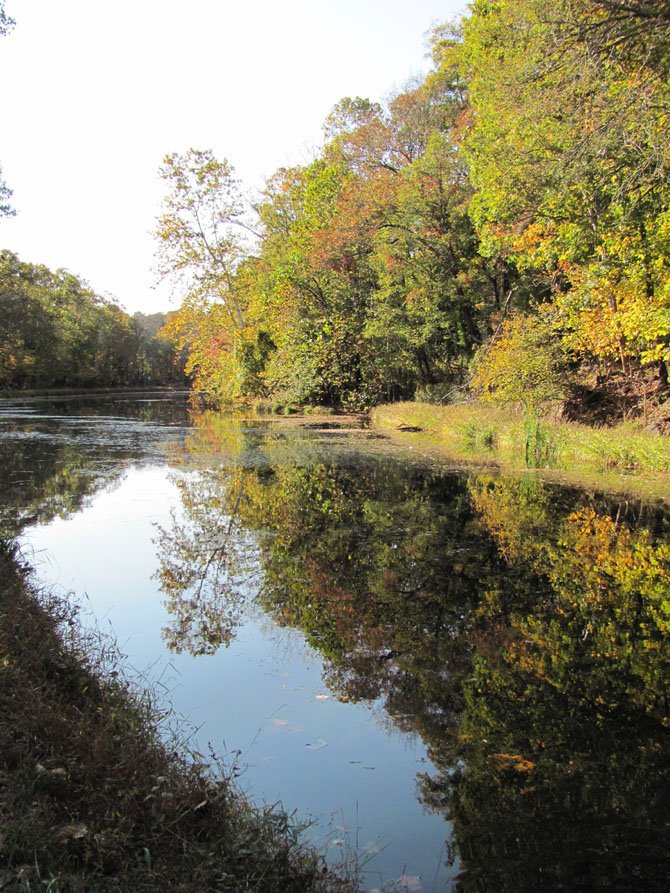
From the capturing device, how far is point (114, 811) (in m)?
2.75

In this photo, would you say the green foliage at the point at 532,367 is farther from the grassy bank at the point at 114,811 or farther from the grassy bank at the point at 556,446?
the grassy bank at the point at 114,811

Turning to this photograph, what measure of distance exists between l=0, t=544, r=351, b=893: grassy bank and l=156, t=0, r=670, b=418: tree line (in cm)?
930

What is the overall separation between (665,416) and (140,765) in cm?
1551

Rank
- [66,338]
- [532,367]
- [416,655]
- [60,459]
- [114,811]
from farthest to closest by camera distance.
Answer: [66,338], [532,367], [60,459], [416,655], [114,811]

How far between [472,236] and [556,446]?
12.0 metres

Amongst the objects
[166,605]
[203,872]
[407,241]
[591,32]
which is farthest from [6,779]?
[407,241]

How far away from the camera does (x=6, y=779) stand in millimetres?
2816

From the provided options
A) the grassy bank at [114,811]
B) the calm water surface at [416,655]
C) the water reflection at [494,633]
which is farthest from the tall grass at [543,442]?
the grassy bank at [114,811]

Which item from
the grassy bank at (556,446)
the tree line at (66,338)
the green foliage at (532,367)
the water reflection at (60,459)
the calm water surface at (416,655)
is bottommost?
the calm water surface at (416,655)

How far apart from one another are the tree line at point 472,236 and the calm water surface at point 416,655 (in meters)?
6.06

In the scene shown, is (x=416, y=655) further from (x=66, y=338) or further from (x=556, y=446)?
(x=66, y=338)

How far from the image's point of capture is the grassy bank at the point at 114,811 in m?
2.44

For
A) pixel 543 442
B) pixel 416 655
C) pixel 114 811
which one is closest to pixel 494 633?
pixel 416 655

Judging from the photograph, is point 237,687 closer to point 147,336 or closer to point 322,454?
point 322,454
